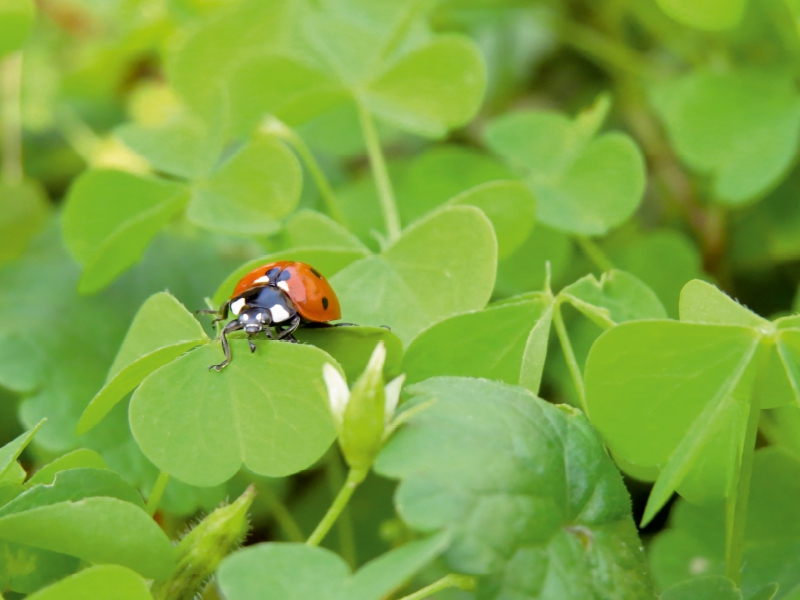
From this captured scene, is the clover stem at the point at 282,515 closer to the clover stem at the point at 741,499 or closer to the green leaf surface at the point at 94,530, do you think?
the green leaf surface at the point at 94,530

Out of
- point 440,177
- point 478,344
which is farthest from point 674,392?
point 440,177

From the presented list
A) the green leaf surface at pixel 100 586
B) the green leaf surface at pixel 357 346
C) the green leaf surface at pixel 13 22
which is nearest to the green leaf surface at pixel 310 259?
the green leaf surface at pixel 357 346

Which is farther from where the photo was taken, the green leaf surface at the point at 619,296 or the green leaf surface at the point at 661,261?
the green leaf surface at the point at 661,261

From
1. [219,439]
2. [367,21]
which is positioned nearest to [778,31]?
[367,21]

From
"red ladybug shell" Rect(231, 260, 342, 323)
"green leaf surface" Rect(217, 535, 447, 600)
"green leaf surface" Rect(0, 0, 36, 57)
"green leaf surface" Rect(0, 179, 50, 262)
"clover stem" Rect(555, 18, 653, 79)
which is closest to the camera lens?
"green leaf surface" Rect(217, 535, 447, 600)

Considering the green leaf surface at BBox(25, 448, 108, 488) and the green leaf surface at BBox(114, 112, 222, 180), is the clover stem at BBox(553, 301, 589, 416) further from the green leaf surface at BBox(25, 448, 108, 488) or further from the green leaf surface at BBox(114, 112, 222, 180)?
the green leaf surface at BBox(114, 112, 222, 180)

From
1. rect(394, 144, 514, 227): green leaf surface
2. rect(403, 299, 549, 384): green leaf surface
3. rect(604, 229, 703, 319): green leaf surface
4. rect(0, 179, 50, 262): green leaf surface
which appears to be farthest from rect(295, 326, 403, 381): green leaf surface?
rect(0, 179, 50, 262): green leaf surface
